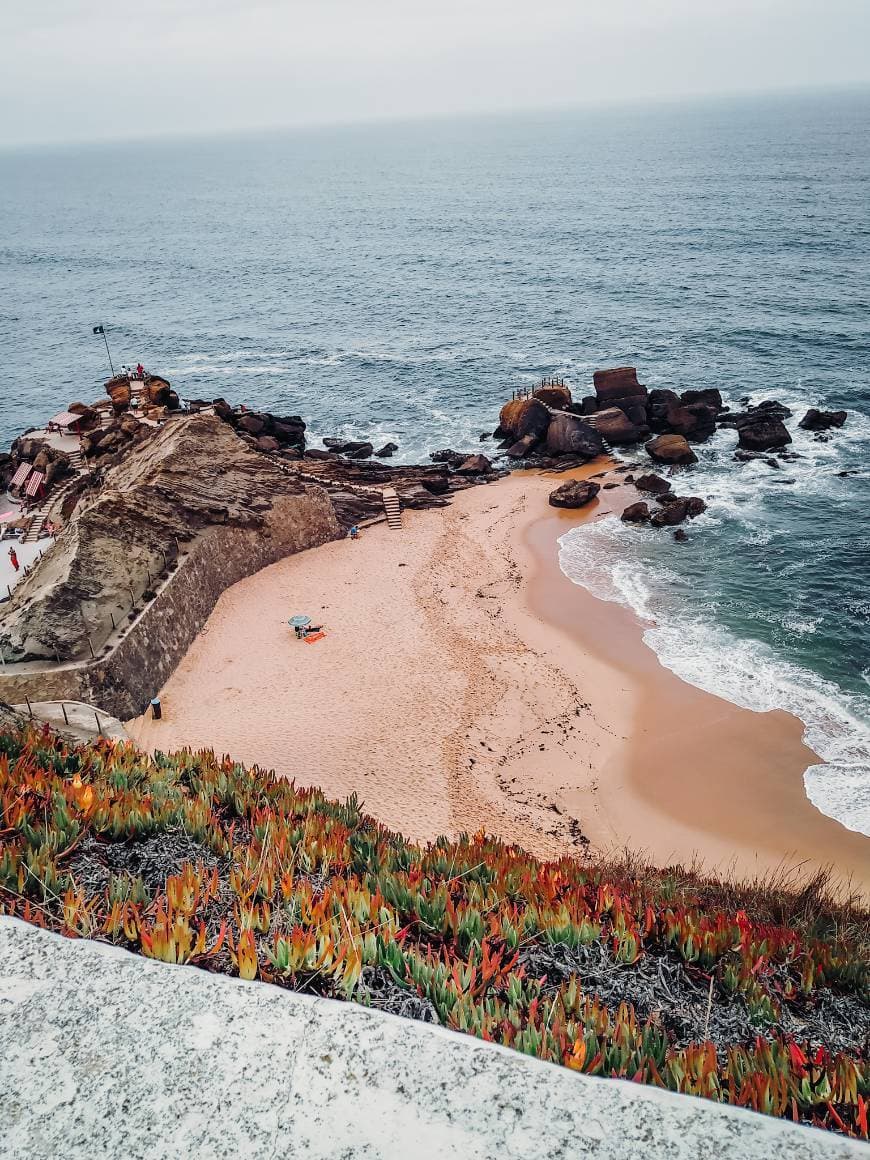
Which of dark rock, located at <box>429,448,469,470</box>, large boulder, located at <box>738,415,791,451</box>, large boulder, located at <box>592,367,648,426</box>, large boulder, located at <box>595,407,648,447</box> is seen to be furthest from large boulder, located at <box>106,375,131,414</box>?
large boulder, located at <box>738,415,791,451</box>

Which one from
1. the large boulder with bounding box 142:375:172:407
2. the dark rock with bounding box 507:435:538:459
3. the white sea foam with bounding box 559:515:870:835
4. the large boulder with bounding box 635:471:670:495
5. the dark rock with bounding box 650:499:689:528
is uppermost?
the large boulder with bounding box 142:375:172:407

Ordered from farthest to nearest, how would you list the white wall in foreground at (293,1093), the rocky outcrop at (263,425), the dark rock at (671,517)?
1. the rocky outcrop at (263,425)
2. the dark rock at (671,517)
3. the white wall in foreground at (293,1093)

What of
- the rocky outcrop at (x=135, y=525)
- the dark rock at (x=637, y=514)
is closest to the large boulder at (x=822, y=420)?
the dark rock at (x=637, y=514)

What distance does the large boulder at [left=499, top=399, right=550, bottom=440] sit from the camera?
42.5 metres

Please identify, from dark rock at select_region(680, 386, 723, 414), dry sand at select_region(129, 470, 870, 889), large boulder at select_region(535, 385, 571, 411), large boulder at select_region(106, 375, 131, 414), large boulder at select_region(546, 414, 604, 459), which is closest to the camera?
dry sand at select_region(129, 470, 870, 889)

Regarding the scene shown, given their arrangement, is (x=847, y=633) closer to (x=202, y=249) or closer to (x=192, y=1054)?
(x=192, y=1054)

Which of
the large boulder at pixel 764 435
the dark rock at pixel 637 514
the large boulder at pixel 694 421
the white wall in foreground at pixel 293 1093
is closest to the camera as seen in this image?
the white wall in foreground at pixel 293 1093

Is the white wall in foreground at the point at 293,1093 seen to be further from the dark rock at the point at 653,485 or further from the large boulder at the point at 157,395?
the large boulder at the point at 157,395

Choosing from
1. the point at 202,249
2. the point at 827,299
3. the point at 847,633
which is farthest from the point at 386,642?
the point at 202,249

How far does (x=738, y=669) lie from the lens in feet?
81.4

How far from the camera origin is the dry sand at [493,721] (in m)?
18.8

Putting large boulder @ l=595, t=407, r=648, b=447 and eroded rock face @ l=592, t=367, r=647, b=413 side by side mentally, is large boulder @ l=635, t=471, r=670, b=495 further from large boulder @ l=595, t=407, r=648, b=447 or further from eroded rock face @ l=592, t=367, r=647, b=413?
eroded rock face @ l=592, t=367, r=647, b=413

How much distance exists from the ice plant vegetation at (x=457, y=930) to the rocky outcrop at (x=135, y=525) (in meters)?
10.9

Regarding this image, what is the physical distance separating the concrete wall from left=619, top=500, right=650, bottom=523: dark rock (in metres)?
12.9
